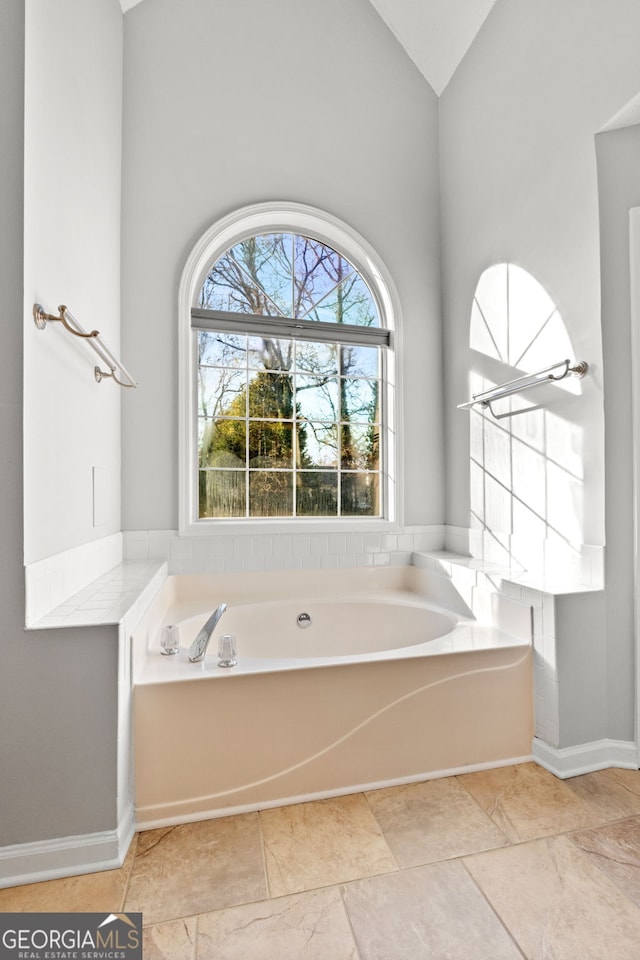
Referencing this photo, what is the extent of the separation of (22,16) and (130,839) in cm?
219

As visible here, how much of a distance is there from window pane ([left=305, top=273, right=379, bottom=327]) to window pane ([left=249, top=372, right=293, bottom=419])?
1.33 ft

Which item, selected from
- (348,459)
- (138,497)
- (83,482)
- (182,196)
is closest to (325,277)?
(182,196)

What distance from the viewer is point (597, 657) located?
5.55 ft

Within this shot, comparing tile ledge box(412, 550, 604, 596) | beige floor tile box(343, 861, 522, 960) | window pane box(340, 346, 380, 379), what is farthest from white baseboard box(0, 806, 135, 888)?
window pane box(340, 346, 380, 379)

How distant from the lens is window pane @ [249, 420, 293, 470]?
2658mm

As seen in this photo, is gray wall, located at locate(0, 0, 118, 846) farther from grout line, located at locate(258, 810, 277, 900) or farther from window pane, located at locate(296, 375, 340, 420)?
window pane, located at locate(296, 375, 340, 420)

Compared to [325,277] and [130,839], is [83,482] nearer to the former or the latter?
[130,839]

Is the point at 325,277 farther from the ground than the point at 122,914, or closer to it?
farther from the ground

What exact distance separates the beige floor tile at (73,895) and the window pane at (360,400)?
2.18 metres

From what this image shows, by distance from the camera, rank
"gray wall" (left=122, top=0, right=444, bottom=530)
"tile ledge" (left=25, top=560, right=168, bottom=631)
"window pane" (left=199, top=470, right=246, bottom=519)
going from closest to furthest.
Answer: "tile ledge" (left=25, top=560, right=168, bottom=631)
"gray wall" (left=122, top=0, right=444, bottom=530)
"window pane" (left=199, top=470, right=246, bottom=519)

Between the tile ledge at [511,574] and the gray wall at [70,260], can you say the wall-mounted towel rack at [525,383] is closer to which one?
the tile ledge at [511,574]

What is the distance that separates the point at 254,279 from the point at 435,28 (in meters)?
1.61

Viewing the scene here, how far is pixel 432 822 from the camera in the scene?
1.41 m

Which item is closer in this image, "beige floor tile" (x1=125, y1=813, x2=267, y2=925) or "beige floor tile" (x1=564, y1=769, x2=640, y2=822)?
"beige floor tile" (x1=125, y1=813, x2=267, y2=925)
